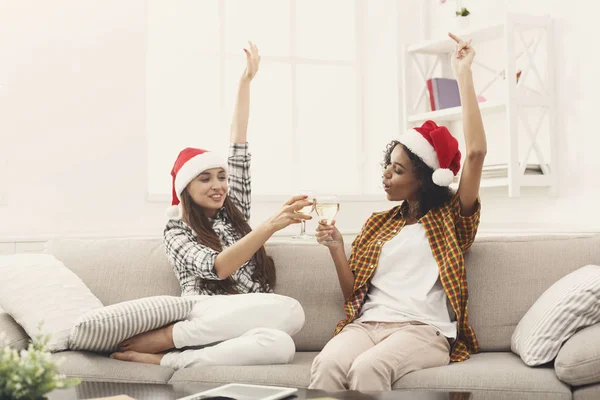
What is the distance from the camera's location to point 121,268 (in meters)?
2.61

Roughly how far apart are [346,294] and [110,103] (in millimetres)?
1677

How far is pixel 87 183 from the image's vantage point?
3465mm

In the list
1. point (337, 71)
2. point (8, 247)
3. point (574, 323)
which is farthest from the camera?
point (337, 71)

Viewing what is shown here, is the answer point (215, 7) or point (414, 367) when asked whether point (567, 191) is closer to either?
point (414, 367)

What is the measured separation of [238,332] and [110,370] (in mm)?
382

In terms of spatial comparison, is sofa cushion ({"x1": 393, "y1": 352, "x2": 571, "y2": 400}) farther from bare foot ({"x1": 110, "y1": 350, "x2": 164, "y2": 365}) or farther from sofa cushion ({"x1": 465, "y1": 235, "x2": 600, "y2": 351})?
bare foot ({"x1": 110, "y1": 350, "x2": 164, "y2": 365})

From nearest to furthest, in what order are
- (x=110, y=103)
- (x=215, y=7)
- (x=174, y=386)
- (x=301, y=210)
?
(x=174, y=386) → (x=301, y=210) → (x=110, y=103) → (x=215, y=7)

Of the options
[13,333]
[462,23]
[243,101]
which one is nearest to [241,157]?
[243,101]

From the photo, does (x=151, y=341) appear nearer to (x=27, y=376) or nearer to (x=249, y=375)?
(x=249, y=375)

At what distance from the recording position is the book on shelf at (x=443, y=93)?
3824 mm

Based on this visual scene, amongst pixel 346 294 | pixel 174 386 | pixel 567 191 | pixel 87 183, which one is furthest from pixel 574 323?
pixel 87 183

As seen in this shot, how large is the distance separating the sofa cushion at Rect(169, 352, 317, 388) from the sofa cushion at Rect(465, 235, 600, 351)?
65 centimetres

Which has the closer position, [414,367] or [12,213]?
[414,367]

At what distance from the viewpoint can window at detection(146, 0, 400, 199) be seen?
12.8 feet
